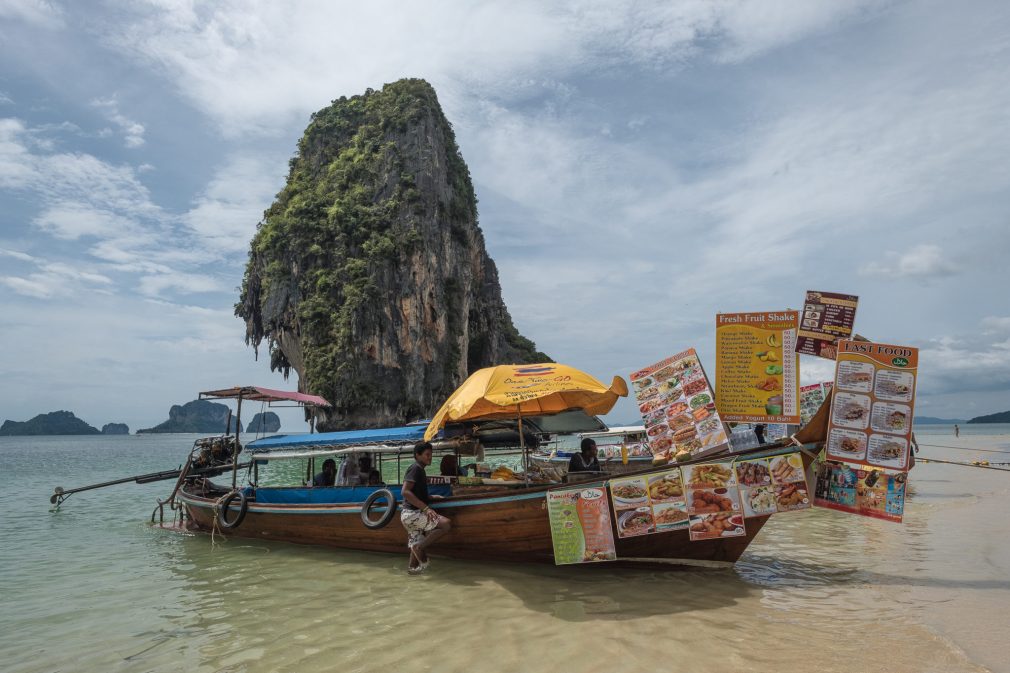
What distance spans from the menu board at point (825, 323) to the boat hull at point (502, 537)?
1924mm

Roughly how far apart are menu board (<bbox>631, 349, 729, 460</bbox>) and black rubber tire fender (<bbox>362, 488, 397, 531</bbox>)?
12.4ft

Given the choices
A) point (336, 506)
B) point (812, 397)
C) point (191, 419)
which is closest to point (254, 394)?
point (336, 506)

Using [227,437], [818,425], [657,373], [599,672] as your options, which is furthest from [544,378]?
[227,437]

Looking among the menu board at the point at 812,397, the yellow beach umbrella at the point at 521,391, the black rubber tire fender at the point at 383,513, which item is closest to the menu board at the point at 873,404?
the yellow beach umbrella at the point at 521,391

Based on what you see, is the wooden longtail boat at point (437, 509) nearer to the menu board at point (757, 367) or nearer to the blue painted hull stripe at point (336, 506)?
the blue painted hull stripe at point (336, 506)

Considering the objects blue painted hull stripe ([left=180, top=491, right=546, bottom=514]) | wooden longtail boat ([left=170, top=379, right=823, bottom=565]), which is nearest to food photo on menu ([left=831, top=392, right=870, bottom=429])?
wooden longtail boat ([left=170, top=379, right=823, bottom=565])

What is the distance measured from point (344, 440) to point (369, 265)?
33.5m

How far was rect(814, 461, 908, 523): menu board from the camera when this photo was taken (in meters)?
5.35

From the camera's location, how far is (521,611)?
560 cm

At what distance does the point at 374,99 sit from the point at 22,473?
3880cm

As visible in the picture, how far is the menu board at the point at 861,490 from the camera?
17.5ft

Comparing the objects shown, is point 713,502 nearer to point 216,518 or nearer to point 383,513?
point 383,513

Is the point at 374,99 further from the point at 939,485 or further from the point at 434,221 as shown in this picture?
the point at 939,485

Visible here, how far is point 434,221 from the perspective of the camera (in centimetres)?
4559
